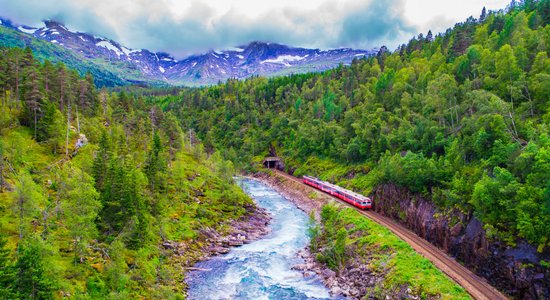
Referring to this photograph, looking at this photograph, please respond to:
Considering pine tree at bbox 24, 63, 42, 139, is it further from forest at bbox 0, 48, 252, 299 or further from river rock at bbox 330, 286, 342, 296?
river rock at bbox 330, 286, 342, 296

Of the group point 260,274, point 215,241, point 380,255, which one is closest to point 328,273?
point 380,255

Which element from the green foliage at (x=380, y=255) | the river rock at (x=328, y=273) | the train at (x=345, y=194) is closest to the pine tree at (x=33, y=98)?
the green foliage at (x=380, y=255)

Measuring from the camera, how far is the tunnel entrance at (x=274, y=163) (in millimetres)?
140375

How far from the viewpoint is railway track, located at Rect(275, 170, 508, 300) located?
40.2 m

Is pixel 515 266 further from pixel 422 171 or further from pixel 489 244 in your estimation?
pixel 422 171

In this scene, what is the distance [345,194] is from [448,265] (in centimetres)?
3554

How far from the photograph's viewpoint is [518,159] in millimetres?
43594

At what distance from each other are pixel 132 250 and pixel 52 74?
185ft

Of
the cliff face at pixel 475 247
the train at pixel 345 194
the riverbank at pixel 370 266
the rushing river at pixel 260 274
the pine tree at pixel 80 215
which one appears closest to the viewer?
the pine tree at pixel 80 215

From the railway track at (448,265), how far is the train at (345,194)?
8474 mm

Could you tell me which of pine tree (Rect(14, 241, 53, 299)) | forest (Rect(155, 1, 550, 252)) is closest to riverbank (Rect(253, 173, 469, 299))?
forest (Rect(155, 1, 550, 252))

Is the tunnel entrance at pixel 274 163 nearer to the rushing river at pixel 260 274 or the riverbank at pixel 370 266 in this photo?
the rushing river at pixel 260 274

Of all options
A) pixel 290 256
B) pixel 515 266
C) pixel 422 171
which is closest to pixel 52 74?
pixel 290 256

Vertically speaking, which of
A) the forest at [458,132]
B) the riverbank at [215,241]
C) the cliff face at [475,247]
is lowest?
the riverbank at [215,241]
